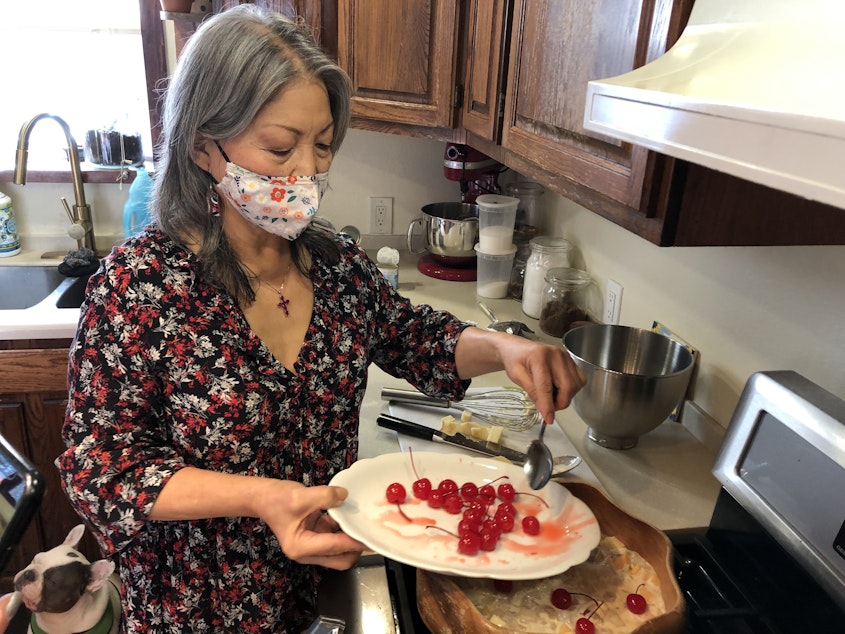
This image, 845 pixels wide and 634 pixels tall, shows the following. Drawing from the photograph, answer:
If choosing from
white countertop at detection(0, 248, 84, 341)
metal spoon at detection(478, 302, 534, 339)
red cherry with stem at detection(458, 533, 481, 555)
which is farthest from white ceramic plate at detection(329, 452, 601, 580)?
white countertop at detection(0, 248, 84, 341)

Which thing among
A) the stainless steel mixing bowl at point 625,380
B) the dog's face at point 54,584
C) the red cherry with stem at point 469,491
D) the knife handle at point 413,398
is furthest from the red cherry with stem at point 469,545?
the dog's face at point 54,584

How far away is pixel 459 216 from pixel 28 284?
1385 millimetres

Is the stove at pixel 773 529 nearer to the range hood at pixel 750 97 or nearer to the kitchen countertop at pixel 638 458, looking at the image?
the kitchen countertop at pixel 638 458

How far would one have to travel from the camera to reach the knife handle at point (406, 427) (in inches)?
48.9

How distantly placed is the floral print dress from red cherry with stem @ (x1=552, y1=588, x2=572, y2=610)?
0.41m

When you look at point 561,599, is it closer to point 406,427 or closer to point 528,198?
point 406,427

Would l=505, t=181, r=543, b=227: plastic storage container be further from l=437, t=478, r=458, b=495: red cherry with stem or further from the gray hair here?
l=437, t=478, r=458, b=495: red cherry with stem

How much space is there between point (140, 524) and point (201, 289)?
1.04 feet

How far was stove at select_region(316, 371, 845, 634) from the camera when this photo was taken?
70cm

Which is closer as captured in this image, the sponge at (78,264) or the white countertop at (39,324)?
the white countertop at (39,324)

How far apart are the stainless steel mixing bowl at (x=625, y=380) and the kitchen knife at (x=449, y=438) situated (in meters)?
0.16

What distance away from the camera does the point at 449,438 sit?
1222 mm

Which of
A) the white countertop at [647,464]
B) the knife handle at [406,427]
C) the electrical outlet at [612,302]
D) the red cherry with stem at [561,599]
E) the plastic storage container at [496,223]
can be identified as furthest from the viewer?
the plastic storage container at [496,223]

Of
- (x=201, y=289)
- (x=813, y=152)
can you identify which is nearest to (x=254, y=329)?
(x=201, y=289)
